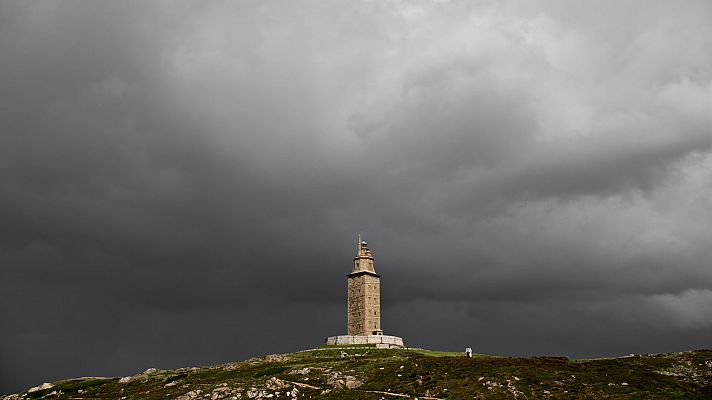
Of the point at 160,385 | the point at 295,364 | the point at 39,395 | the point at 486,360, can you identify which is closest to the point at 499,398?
the point at 486,360

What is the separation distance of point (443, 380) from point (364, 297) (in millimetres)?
56978

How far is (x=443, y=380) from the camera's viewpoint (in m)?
66.4

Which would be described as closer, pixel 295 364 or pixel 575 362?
pixel 575 362

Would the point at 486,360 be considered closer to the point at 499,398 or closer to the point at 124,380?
the point at 499,398

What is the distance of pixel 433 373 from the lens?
69.8 m

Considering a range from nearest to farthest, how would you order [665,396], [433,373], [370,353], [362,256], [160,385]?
[665,396], [433,373], [160,385], [370,353], [362,256]

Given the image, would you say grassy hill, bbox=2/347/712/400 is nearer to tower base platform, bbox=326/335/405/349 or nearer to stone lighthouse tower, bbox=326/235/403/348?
tower base platform, bbox=326/335/405/349

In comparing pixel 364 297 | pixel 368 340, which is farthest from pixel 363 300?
pixel 368 340

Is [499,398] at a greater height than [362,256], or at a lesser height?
lesser

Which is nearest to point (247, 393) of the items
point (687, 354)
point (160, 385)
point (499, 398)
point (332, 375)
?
point (332, 375)

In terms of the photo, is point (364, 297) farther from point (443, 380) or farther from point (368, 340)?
point (443, 380)

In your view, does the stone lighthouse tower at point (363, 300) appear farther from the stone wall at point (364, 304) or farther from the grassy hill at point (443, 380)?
the grassy hill at point (443, 380)

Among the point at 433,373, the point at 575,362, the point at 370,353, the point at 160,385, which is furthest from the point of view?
the point at 370,353

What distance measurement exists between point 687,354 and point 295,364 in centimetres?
5378
